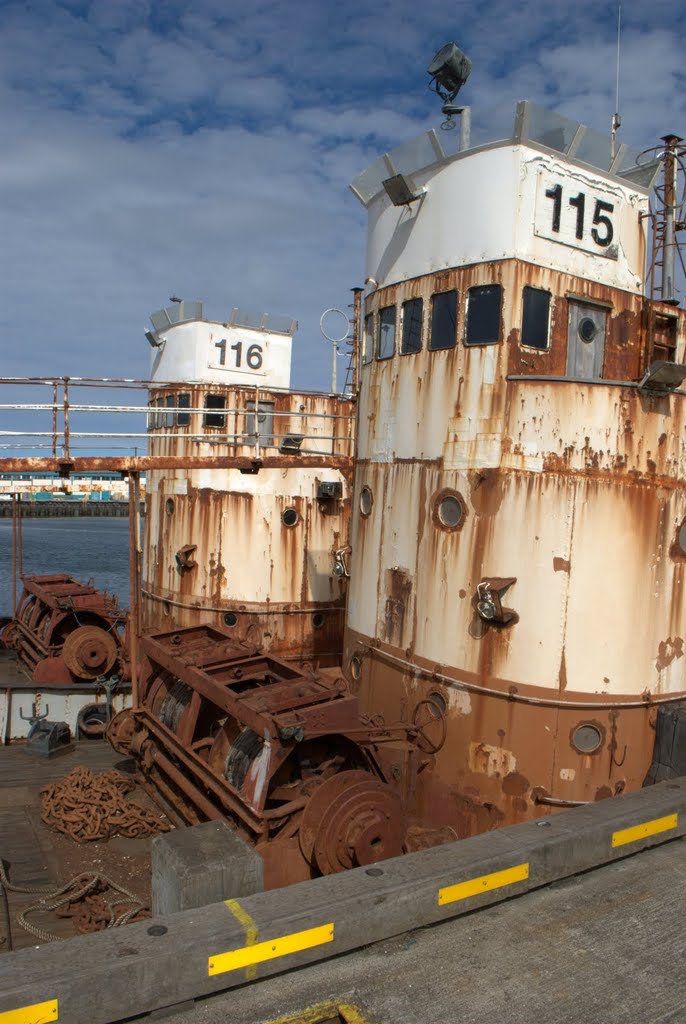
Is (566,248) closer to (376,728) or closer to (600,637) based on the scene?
(600,637)

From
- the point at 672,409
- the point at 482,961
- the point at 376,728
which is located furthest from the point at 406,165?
the point at 482,961

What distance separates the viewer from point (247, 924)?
4992 mm

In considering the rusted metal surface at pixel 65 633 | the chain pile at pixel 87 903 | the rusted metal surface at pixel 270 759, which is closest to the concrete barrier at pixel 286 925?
the rusted metal surface at pixel 270 759

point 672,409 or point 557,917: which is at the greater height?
point 672,409

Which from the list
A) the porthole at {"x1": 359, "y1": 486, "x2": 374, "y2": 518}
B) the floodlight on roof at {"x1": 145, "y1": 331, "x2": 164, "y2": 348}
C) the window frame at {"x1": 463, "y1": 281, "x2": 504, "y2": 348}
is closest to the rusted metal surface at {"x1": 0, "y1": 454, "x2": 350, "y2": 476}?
the porthole at {"x1": 359, "y1": 486, "x2": 374, "y2": 518}

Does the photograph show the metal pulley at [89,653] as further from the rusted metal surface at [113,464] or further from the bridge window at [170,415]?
the rusted metal surface at [113,464]

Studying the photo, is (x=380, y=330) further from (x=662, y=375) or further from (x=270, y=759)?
(x=270, y=759)

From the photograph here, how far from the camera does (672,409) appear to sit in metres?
10.3

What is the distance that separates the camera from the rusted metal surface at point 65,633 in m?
18.1

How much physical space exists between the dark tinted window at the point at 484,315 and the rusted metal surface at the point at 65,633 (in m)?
11.9

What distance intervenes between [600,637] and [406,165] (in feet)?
24.2

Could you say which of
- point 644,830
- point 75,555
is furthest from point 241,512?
point 75,555

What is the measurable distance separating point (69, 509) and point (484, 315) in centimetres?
16064

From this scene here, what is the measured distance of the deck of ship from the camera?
8.58m
